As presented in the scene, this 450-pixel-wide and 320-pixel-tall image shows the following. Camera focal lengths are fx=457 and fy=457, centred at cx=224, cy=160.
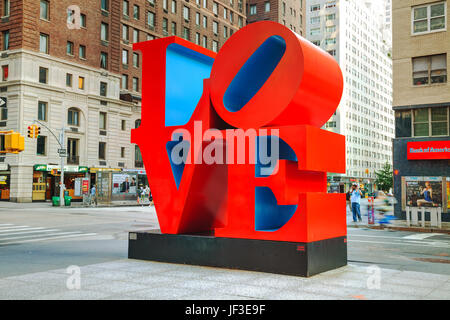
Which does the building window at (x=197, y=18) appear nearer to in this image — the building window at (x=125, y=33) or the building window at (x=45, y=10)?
the building window at (x=125, y=33)

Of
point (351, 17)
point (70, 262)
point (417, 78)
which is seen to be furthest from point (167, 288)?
point (351, 17)

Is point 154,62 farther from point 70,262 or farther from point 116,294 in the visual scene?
point 116,294

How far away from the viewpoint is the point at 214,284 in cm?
741

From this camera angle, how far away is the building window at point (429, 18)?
25547 millimetres

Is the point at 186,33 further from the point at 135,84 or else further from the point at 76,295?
the point at 76,295

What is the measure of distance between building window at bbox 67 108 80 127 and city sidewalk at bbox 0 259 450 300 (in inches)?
1613

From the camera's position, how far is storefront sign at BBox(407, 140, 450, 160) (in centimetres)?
2431

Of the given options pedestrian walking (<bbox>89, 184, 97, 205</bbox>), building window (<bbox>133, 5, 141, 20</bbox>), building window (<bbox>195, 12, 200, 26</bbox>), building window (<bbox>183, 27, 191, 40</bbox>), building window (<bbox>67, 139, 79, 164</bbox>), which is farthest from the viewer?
building window (<bbox>195, 12, 200, 26</bbox>)

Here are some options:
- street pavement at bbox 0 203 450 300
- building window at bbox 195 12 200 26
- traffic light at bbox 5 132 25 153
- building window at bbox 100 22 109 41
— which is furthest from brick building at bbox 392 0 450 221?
building window at bbox 195 12 200 26

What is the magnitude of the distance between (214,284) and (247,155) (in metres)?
2.85

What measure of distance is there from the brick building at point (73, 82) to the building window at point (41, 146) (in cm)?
10

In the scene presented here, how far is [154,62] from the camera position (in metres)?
10.4

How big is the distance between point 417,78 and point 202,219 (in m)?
20.3

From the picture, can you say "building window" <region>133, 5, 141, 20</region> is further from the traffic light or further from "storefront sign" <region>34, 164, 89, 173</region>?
the traffic light
